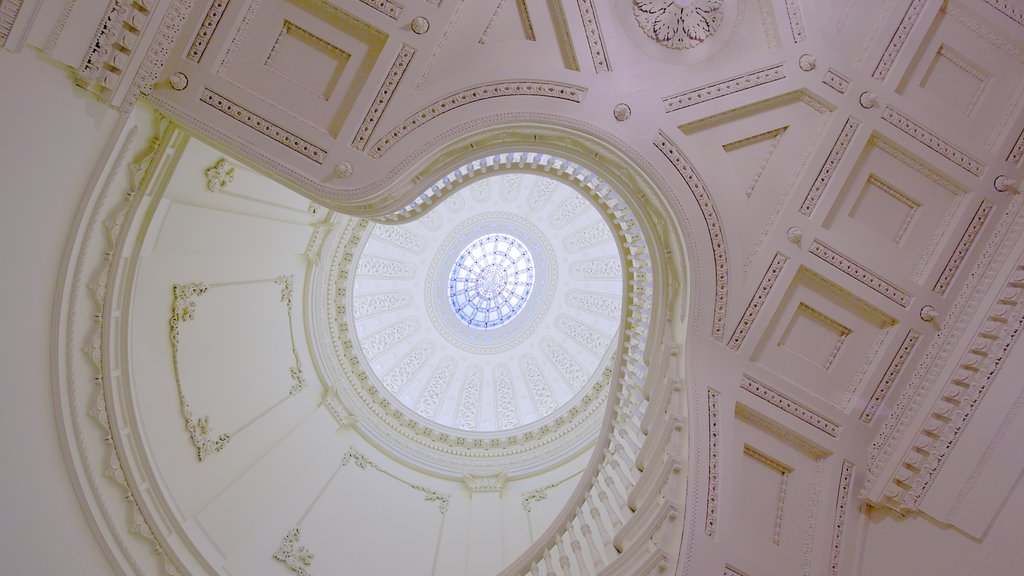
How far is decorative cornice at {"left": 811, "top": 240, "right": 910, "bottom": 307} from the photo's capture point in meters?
6.26

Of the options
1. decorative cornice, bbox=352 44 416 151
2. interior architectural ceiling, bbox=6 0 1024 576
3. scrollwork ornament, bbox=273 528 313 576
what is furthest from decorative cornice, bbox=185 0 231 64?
scrollwork ornament, bbox=273 528 313 576

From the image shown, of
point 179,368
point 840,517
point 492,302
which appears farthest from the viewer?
point 492,302

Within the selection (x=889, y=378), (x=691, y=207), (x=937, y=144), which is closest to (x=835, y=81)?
(x=937, y=144)

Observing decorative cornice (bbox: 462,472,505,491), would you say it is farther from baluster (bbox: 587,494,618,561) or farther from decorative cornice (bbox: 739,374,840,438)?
decorative cornice (bbox: 739,374,840,438)

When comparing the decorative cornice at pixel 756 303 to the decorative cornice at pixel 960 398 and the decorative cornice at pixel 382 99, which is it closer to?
the decorative cornice at pixel 960 398

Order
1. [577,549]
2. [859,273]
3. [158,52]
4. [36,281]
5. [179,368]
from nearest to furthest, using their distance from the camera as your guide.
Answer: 1. [158,52]
2. [36,281]
3. [859,273]
4. [577,549]
5. [179,368]

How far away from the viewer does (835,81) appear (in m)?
6.00

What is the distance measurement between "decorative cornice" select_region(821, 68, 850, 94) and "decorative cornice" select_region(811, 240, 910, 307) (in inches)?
62.7

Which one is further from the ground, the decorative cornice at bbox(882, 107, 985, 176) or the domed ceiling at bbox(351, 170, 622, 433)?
the decorative cornice at bbox(882, 107, 985, 176)

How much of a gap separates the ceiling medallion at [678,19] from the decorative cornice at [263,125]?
3541 millimetres

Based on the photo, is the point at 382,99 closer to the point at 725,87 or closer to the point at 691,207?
the point at 691,207

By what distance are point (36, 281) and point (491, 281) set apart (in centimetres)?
1256

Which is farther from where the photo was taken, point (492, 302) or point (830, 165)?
point (492, 302)

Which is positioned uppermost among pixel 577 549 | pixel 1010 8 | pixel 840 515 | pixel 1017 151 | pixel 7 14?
pixel 1010 8
